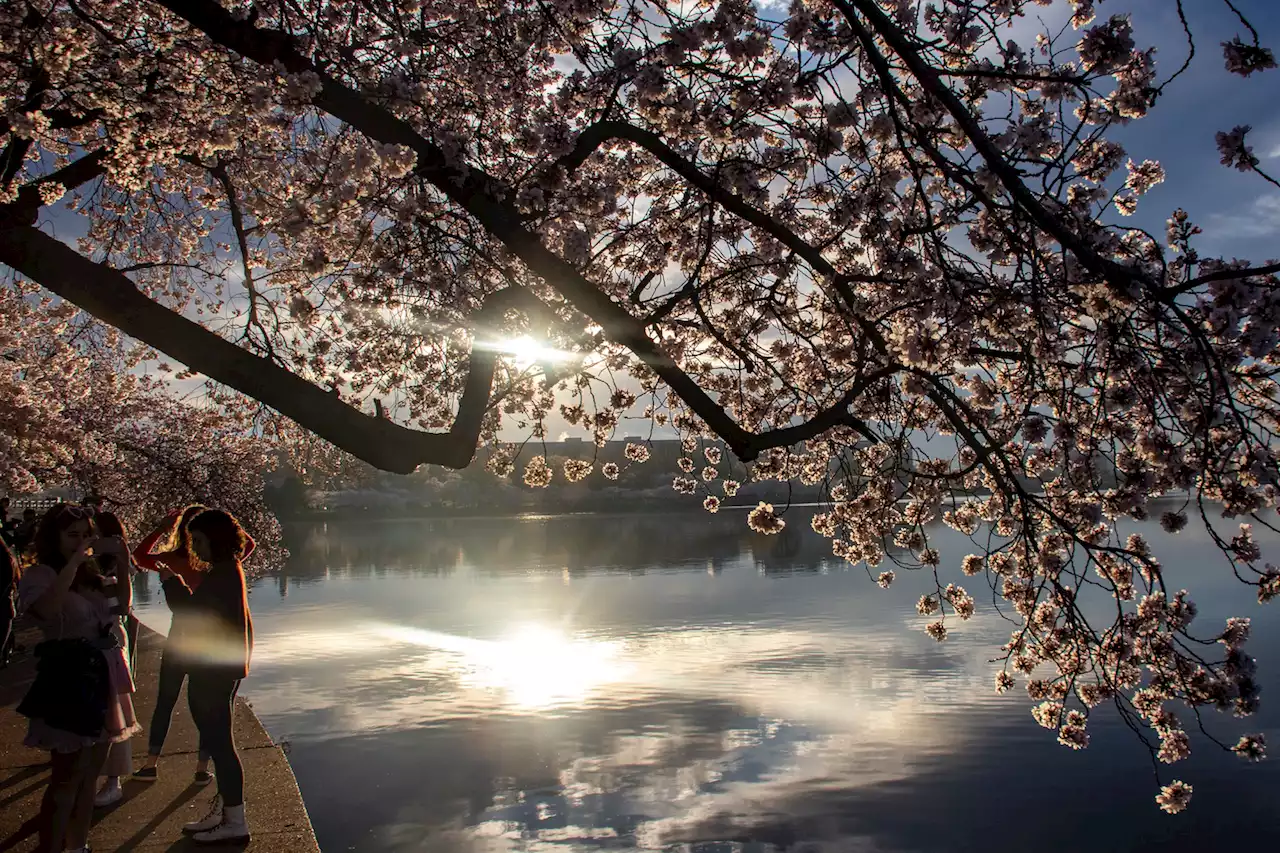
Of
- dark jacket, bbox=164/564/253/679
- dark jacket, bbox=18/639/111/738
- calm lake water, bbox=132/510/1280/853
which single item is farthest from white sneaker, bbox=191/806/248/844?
calm lake water, bbox=132/510/1280/853

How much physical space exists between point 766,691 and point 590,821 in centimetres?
650

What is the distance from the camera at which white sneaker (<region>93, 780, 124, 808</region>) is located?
6633mm

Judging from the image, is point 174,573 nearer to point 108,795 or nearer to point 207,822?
point 108,795

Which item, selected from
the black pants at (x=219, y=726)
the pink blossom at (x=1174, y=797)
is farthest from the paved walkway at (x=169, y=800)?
the pink blossom at (x=1174, y=797)

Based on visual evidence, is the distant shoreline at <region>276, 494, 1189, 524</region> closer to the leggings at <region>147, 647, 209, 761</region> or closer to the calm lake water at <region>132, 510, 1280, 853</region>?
the calm lake water at <region>132, 510, 1280, 853</region>

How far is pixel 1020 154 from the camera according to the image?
5227 millimetres

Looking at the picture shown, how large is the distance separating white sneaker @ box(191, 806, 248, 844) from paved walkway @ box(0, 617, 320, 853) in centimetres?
7

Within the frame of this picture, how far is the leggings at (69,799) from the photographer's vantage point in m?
5.20

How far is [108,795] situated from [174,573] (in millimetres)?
1593

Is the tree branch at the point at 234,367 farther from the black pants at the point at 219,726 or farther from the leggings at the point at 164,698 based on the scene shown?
the leggings at the point at 164,698

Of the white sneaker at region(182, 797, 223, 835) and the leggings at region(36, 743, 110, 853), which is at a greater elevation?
the leggings at region(36, 743, 110, 853)

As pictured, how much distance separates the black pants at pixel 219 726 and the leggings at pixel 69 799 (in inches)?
Answer: 23.5

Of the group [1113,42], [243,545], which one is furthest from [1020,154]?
[243,545]

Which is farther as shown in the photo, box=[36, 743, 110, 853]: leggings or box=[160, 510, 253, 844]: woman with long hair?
box=[160, 510, 253, 844]: woman with long hair
